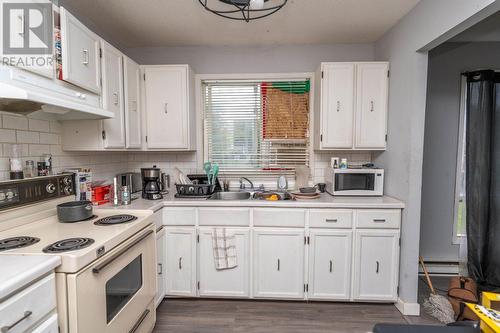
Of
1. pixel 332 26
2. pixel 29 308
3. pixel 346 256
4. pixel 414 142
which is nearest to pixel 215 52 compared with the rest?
pixel 332 26

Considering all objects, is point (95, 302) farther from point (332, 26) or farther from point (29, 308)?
point (332, 26)

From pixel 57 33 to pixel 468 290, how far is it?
11.5 ft

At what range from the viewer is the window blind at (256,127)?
9.42 feet

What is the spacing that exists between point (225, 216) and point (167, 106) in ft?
4.11

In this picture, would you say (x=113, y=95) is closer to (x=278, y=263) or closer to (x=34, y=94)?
(x=34, y=94)

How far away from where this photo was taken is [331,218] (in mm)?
2166

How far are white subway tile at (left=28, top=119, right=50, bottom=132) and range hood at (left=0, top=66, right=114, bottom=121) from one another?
30 centimetres

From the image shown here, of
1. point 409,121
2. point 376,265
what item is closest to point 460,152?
point 409,121

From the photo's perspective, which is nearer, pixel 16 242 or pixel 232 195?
pixel 16 242

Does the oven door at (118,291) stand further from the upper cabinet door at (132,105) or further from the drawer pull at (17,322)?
the upper cabinet door at (132,105)

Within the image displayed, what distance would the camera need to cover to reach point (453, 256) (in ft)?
9.07

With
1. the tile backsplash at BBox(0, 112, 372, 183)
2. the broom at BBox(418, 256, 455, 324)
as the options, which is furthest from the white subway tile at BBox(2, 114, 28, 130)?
the broom at BBox(418, 256, 455, 324)

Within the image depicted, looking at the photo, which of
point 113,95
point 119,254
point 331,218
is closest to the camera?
point 119,254

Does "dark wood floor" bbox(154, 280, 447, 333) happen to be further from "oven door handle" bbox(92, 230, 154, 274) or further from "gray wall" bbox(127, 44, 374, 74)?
"gray wall" bbox(127, 44, 374, 74)
